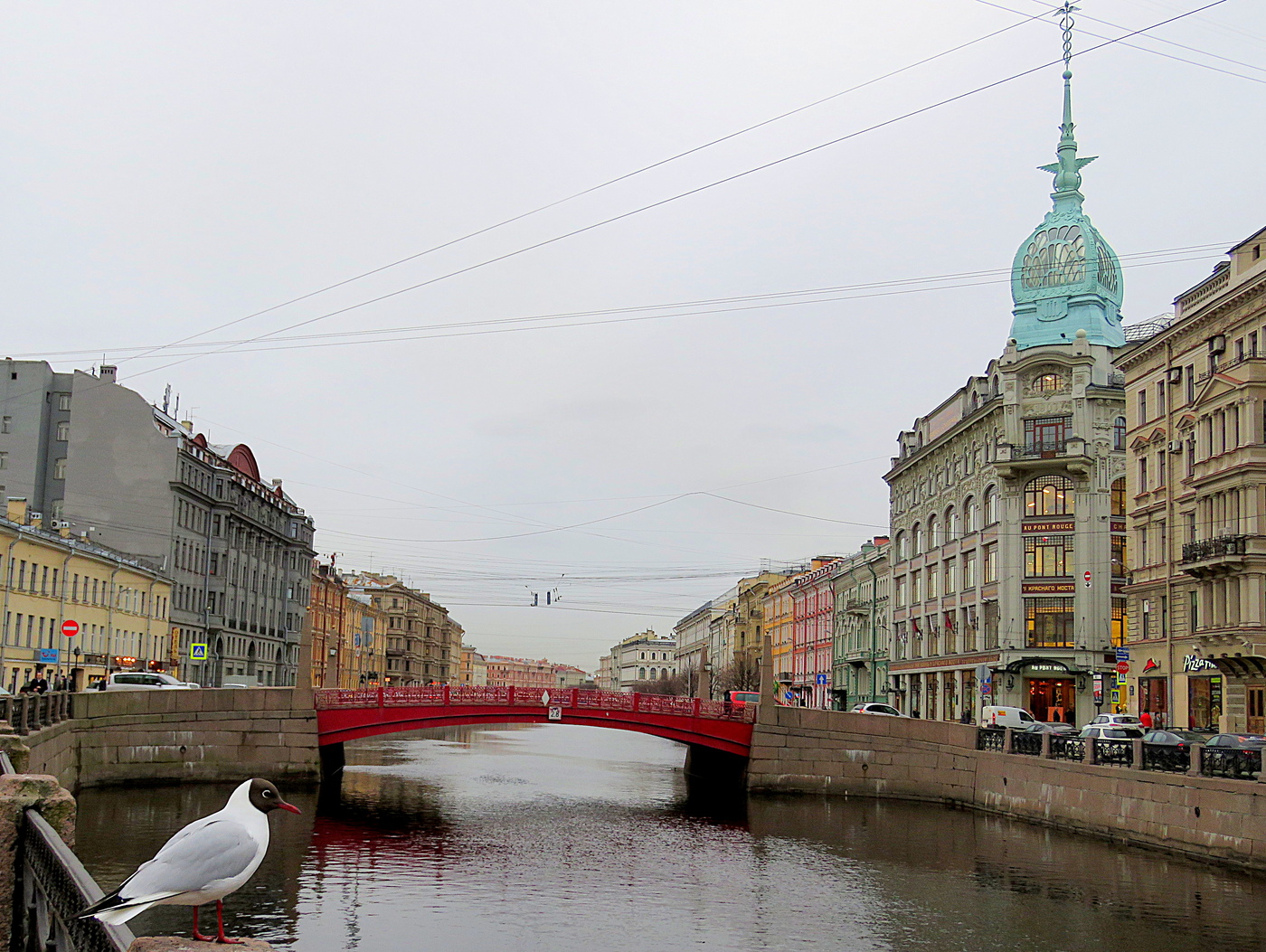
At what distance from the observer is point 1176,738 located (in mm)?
37250

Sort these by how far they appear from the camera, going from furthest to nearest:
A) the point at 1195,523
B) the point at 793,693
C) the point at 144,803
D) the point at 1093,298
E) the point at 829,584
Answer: the point at 793,693 < the point at 829,584 < the point at 1093,298 < the point at 1195,523 < the point at 144,803

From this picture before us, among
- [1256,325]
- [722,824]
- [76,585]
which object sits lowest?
[722,824]

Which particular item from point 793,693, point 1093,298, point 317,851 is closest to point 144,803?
point 317,851

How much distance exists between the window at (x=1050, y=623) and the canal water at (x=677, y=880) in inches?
864

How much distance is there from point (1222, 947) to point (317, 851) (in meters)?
21.3

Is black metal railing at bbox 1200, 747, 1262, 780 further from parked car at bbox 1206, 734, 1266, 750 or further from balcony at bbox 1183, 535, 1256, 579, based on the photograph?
balcony at bbox 1183, 535, 1256, 579

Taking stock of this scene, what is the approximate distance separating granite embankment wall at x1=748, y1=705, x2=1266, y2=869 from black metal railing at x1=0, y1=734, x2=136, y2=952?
2797cm

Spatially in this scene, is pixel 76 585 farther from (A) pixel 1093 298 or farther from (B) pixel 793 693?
(B) pixel 793 693

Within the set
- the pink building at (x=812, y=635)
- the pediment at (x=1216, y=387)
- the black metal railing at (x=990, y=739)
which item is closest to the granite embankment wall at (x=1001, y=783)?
the black metal railing at (x=990, y=739)

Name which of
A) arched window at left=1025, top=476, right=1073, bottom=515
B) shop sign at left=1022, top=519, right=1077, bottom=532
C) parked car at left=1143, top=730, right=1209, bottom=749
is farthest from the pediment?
arched window at left=1025, top=476, right=1073, bottom=515

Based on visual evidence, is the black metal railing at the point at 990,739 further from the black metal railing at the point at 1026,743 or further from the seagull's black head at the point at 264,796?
the seagull's black head at the point at 264,796

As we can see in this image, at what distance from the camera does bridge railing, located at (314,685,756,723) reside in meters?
48.7

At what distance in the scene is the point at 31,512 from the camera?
70.2 metres

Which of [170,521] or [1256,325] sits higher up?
[1256,325]
